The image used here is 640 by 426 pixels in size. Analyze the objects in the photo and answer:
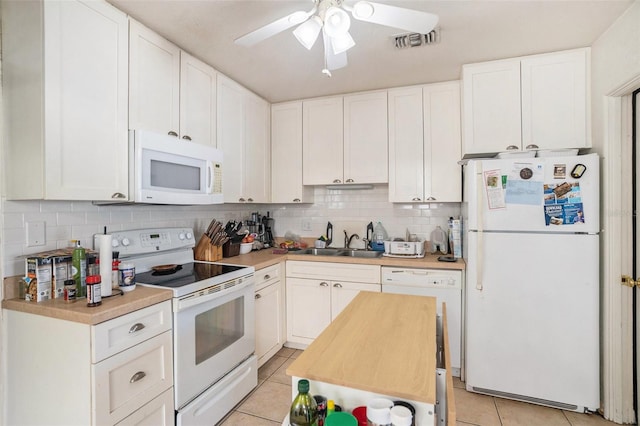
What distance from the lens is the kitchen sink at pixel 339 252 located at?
3171mm

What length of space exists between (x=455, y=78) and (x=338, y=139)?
3.83 feet

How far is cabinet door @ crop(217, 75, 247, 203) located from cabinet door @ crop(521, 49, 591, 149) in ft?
7.64

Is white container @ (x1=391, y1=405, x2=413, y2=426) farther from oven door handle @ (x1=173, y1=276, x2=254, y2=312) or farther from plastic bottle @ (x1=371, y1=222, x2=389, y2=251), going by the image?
plastic bottle @ (x1=371, y1=222, x2=389, y2=251)

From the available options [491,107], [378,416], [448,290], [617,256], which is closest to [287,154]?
[491,107]

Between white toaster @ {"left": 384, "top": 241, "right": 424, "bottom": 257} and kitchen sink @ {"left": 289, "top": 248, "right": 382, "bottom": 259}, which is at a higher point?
white toaster @ {"left": 384, "top": 241, "right": 424, "bottom": 257}

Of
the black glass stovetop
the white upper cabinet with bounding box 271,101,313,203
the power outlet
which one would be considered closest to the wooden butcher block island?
the black glass stovetop

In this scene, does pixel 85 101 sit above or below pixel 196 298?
above

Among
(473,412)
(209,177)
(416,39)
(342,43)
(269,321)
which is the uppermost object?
(416,39)

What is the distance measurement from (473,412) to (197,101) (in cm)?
294

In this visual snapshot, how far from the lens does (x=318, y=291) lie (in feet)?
9.55

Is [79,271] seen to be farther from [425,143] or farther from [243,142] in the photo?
[425,143]

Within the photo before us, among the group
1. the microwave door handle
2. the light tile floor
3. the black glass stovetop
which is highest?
the microwave door handle

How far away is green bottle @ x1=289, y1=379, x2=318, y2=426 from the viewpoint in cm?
86

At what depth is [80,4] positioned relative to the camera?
162cm
